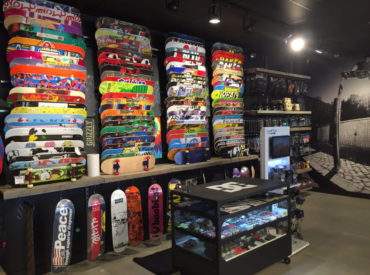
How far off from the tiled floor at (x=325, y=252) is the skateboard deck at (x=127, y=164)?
1014 millimetres

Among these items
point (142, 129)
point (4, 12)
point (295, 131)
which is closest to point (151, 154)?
point (142, 129)

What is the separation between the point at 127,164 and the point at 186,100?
1364 millimetres

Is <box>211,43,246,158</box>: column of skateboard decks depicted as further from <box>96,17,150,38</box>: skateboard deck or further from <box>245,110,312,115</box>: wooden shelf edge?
<box>96,17,150,38</box>: skateboard deck

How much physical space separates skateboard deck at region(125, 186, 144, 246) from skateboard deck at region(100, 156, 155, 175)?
261mm

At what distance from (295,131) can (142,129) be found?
4.06 m

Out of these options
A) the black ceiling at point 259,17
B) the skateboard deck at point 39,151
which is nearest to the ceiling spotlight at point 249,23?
the black ceiling at point 259,17

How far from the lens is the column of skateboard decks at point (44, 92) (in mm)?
2932

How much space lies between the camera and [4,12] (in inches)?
115

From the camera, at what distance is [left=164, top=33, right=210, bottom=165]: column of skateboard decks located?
4234 millimetres

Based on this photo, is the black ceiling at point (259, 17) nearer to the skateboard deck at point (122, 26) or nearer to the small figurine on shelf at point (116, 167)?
the skateboard deck at point (122, 26)

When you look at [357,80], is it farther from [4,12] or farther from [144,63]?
[4,12]

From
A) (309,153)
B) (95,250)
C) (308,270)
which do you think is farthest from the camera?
(309,153)

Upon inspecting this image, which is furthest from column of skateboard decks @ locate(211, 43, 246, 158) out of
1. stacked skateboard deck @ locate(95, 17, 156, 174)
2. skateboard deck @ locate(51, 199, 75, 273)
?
skateboard deck @ locate(51, 199, 75, 273)

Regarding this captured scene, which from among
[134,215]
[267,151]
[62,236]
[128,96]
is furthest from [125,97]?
[267,151]
